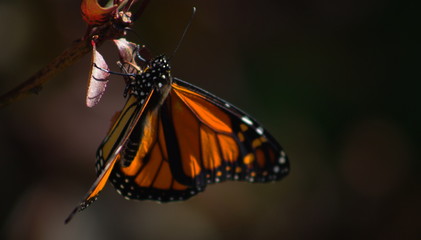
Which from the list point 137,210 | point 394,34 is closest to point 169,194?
point 137,210

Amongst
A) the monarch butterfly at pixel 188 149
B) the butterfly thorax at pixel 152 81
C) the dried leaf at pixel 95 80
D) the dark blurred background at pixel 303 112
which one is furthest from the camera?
the dark blurred background at pixel 303 112

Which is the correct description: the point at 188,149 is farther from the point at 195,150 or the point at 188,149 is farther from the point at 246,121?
the point at 246,121

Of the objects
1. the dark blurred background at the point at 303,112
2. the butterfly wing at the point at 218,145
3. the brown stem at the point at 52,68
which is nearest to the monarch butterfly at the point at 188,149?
the butterfly wing at the point at 218,145

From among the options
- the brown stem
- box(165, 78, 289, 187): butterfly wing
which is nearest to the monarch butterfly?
box(165, 78, 289, 187): butterfly wing

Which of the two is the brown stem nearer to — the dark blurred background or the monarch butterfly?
the monarch butterfly

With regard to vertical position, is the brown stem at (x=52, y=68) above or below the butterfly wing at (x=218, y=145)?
above

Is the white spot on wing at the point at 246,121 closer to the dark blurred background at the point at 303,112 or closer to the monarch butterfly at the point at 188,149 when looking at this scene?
the monarch butterfly at the point at 188,149

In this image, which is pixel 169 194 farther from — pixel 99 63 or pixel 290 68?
pixel 290 68
